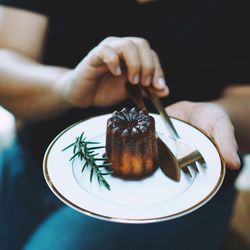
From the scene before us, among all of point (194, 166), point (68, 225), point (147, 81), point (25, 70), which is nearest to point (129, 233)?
point (68, 225)

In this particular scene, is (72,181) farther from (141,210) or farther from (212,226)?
(212,226)

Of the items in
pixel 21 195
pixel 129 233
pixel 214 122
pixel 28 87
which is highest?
pixel 214 122

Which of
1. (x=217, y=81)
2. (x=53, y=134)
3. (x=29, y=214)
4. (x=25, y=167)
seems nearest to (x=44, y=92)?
(x=53, y=134)

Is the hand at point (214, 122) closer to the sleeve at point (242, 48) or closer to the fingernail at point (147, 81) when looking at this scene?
the fingernail at point (147, 81)

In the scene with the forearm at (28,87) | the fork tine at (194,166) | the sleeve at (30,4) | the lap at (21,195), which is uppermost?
the sleeve at (30,4)

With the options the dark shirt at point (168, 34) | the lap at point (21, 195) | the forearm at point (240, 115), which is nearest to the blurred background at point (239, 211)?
the lap at point (21, 195)

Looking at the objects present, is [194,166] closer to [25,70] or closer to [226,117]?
[226,117]

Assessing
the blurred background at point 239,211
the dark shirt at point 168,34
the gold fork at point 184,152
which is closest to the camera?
the gold fork at point 184,152
